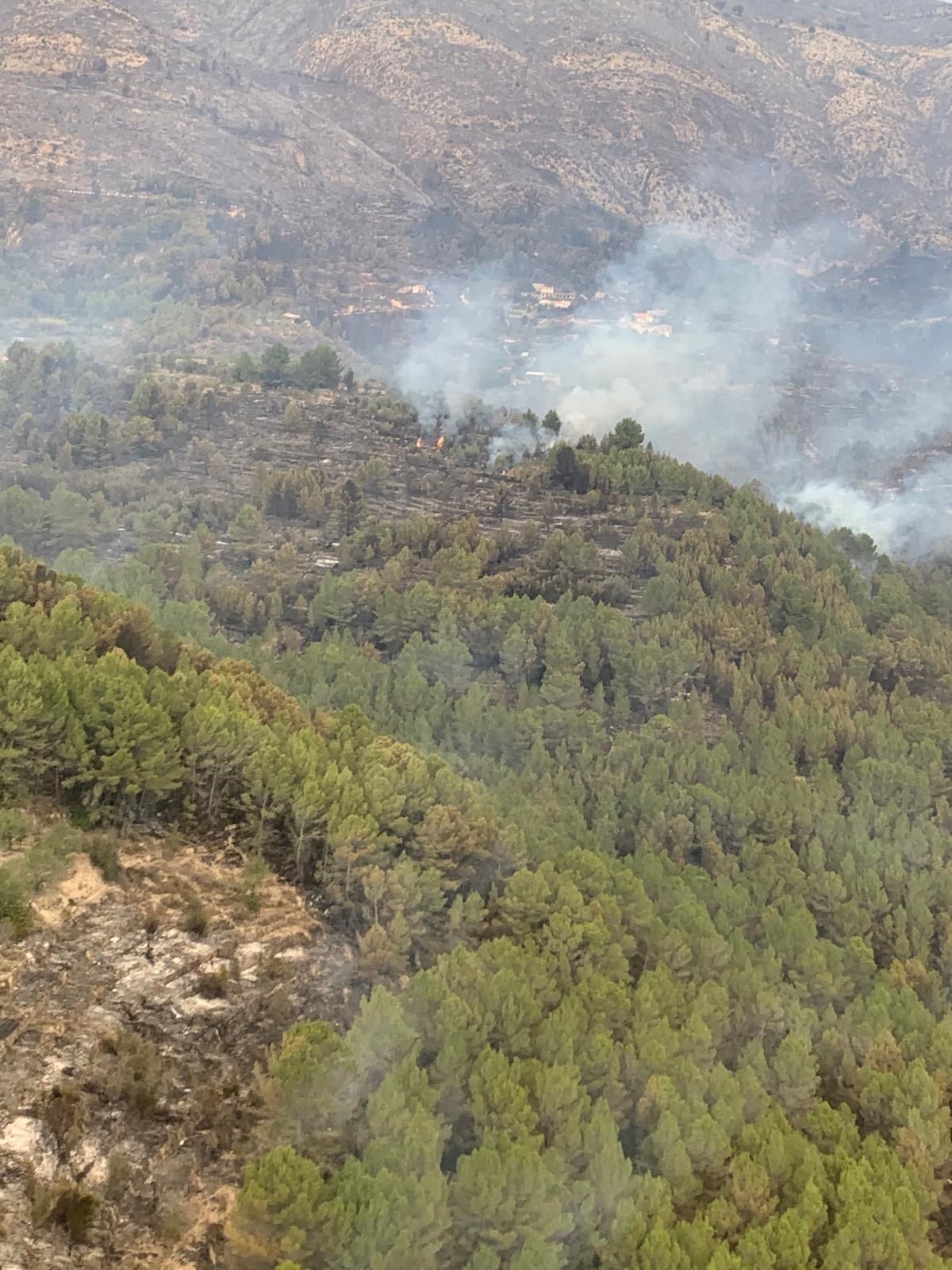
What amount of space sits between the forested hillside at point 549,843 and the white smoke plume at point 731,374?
37840mm

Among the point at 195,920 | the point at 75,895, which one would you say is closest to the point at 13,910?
the point at 75,895

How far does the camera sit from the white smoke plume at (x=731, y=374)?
428ft

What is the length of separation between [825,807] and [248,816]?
1115 inches

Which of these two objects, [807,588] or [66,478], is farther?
[66,478]

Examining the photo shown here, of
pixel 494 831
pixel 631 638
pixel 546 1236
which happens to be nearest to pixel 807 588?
pixel 631 638

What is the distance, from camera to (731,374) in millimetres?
162500

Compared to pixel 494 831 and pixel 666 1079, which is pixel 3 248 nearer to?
pixel 494 831

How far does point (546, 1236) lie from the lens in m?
24.6

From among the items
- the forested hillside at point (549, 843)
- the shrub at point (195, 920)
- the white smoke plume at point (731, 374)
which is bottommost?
the shrub at point (195, 920)

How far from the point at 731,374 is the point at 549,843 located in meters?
137

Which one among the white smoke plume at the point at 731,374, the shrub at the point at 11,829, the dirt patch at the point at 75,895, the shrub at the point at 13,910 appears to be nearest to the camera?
the shrub at the point at 13,910

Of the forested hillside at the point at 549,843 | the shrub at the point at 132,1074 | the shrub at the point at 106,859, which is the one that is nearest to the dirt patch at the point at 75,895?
the shrub at the point at 106,859

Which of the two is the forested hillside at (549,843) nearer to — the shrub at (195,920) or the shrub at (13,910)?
the shrub at (13,910)

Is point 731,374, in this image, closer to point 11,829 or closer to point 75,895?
point 11,829
